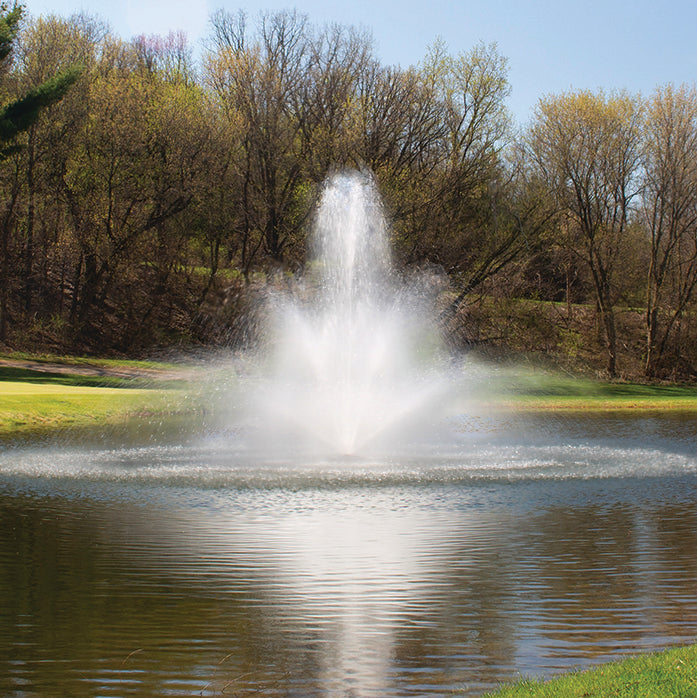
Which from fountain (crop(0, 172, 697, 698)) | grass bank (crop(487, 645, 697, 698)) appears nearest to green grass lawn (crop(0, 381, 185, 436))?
fountain (crop(0, 172, 697, 698))

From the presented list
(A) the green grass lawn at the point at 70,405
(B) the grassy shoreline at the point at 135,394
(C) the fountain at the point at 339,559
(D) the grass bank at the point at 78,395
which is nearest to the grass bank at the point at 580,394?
(B) the grassy shoreline at the point at 135,394

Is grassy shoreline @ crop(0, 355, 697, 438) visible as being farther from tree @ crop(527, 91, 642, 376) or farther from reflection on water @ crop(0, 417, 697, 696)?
reflection on water @ crop(0, 417, 697, 696)

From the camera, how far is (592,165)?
38.9 meters

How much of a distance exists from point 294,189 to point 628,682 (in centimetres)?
4144

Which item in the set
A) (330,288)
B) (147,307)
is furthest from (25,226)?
(330,288)

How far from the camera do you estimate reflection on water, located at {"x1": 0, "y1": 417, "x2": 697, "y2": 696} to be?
566cm

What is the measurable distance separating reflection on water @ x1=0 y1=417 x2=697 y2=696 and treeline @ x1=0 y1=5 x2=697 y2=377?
2664 cm

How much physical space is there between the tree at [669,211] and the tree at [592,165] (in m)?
0.86

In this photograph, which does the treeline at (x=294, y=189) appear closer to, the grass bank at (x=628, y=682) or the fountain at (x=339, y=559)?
the fountain at (x=339, y=559)

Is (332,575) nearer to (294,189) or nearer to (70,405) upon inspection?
(70,405)

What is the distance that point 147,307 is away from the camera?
43969 millimetres

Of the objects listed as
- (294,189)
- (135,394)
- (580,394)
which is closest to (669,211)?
(580,394)

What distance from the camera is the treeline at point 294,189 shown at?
3875 centimetres

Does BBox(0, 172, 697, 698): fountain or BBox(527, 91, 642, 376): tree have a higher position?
BBox(527, 91, 642, 376): tree
